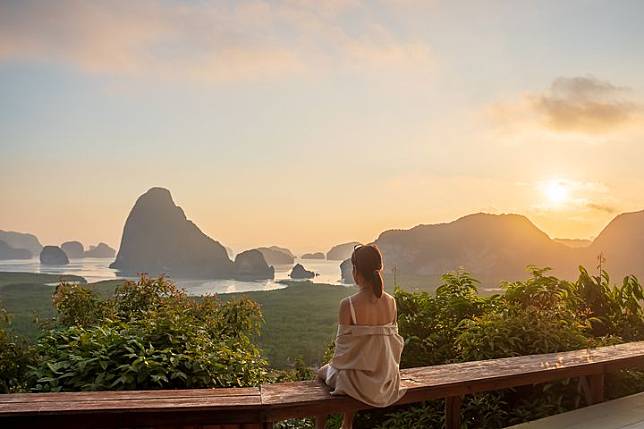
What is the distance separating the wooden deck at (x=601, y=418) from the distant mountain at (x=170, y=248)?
1180 inches

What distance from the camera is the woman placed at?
9.16ft

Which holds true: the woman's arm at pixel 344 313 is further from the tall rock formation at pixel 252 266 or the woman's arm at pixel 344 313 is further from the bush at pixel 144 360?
the tall rock formation at pixel 252 266

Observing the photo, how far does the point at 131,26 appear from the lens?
27.0ft

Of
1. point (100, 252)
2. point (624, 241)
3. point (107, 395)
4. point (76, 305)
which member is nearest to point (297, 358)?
point (76, 305)

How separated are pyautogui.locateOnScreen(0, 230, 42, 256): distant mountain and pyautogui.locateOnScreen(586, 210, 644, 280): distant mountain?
22216 millimetres

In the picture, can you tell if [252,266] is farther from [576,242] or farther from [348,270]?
[348,270]

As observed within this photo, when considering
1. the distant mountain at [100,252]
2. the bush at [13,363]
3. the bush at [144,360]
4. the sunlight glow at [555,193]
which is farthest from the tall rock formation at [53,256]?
the bush at [144,360]

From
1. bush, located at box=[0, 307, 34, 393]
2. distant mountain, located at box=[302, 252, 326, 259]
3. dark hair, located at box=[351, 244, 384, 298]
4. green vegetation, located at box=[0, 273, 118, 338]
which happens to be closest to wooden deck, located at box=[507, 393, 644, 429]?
dark hair, located at box=[351, 244, 384, 298]

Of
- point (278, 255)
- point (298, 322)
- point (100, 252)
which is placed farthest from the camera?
point (100, 252)

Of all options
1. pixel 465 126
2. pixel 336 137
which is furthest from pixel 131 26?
pixel 465 126

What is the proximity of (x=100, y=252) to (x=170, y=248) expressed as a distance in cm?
→ 827

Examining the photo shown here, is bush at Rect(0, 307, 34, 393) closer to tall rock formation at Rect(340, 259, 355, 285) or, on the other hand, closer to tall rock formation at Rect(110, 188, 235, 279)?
tall rock formation at Rect(340, 259, 355, 285)

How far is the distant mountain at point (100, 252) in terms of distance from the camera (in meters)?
41.4

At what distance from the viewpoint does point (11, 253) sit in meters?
26.6
